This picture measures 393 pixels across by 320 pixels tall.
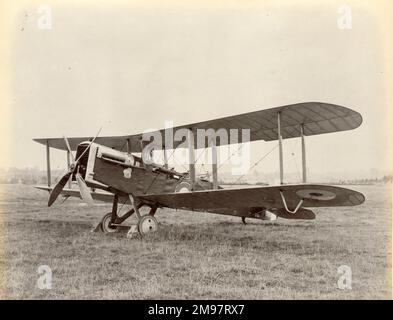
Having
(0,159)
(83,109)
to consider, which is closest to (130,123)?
(83,109)

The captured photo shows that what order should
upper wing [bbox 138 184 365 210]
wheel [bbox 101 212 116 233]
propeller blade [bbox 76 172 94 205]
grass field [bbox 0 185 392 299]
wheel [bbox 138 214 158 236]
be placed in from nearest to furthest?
grass field [bbox 0 185 392 299], upper wing [bbox 138 184 365 210], propeller blade [bbox 76 172 94 205], wheel [bbox 138 214 158 236], wheel [bbox 101 212 116 233]

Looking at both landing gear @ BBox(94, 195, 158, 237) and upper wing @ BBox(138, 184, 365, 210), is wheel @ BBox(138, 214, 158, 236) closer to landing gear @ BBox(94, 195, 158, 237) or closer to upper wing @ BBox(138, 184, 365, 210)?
landing gear @ BBox(94, 195, 158, 237)

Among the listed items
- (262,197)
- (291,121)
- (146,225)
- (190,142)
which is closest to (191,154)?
(190,142)

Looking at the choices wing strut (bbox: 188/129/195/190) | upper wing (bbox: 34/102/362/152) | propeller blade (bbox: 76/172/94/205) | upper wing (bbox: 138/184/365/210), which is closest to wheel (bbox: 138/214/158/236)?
upper wing (bbox: 138/184/365/210)

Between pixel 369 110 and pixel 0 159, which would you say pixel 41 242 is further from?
pixel 369 110

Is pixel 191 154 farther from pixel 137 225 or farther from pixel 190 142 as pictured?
pixel 137 225
